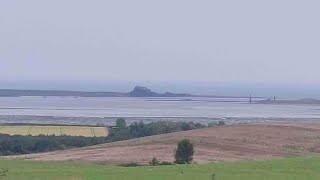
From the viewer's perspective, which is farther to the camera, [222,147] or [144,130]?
[144,130]

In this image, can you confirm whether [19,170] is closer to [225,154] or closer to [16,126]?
[225,154]

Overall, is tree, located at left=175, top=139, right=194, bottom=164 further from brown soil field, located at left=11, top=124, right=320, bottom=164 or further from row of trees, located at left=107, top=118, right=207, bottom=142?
row of trees, located at left=107, top=118, right=207, bottom=142

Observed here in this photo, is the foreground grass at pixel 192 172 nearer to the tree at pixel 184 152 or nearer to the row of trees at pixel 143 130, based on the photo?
the tree at pixel 184 152

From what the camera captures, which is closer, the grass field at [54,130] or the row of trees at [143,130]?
the row of trees at [143,130]

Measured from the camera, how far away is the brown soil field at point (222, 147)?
29972mm

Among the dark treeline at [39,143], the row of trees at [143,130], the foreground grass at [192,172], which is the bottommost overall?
the dark treeline at [39,143]

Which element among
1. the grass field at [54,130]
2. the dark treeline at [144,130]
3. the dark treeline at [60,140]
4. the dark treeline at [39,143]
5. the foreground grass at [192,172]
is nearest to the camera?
the foreground grass at [192,172]

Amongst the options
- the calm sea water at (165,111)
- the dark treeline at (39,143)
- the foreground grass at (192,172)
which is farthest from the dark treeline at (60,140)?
the foreground grass at (192,172)

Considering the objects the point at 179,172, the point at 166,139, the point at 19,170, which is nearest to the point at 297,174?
the point at 179,172

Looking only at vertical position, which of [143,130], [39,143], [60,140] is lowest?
[39,143]

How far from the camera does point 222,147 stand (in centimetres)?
3397

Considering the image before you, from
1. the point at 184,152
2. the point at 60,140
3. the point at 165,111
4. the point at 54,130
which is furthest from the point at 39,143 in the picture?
the point at 165,111

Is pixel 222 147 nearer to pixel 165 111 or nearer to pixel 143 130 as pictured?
pixel 143 130

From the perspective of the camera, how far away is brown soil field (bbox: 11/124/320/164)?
1180 inches
